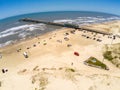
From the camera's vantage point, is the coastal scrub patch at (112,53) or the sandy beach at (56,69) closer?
the sandy beach at (56,69)

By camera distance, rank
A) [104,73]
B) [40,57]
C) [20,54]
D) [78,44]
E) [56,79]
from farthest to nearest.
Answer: [78,44]
[20,54]
[40,57]
[104,73]
[56,79]

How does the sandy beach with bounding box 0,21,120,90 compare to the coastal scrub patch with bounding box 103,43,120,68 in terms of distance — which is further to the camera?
the coastal scrub patch with bounding box 103,43,120,68

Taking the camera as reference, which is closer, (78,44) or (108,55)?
(108,55)

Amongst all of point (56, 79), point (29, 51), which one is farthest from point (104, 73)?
point (29, 51)

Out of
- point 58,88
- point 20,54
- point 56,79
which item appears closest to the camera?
point 58,88

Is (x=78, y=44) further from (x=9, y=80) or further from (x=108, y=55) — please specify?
(x=9, y=80)

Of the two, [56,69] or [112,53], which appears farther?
[112,53]

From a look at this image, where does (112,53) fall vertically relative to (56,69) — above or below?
above
